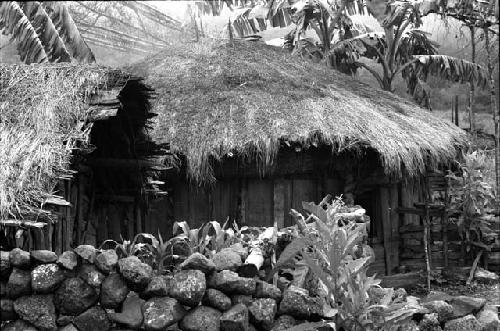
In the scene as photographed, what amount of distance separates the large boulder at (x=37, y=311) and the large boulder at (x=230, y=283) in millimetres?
1148

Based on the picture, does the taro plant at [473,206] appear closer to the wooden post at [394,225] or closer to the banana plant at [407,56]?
the wooden post at [394,225]

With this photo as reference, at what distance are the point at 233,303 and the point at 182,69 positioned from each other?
8.57 meters

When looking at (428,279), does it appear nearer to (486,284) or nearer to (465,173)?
(486,284)

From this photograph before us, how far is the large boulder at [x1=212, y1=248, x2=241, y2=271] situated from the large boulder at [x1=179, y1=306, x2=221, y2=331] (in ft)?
1.12

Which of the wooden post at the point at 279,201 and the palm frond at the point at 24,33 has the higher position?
the palm frond at the point at 24,33

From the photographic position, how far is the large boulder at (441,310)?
209 inches

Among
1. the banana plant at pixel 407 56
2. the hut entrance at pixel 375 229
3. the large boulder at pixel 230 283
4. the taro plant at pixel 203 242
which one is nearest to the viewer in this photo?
the large boulder at pixel 230 283

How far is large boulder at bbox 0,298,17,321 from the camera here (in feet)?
14.3

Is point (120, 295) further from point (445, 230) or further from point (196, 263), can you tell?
point (445, 230)

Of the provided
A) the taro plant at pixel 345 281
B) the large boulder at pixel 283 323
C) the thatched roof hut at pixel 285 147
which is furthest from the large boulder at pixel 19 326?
the thatched roof hut at pixel 285 147

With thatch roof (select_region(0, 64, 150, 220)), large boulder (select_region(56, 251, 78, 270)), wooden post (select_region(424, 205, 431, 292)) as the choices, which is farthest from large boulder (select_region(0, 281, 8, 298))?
wooden post (select_region(424, 205, 431, 292))

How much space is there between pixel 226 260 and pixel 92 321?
1.07 m

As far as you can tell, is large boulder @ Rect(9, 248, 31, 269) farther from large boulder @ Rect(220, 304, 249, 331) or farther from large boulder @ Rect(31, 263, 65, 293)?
large boulder @ Rect(220, 304, 249, 331)

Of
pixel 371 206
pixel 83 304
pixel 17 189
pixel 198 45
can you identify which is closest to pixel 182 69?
pixel 198 45
